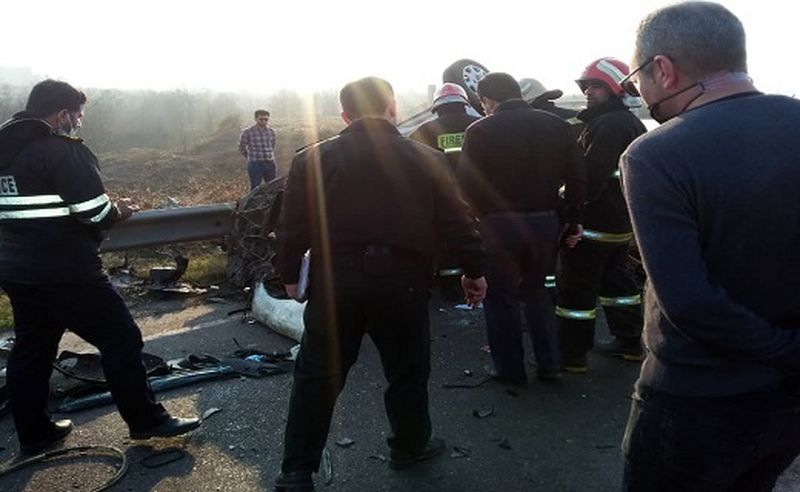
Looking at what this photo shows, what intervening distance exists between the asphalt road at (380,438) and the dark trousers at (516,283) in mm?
210

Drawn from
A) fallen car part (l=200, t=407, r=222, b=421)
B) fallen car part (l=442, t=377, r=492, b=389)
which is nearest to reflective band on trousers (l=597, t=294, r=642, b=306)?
fallen car part (l=442, t=377, r=492, b=389)

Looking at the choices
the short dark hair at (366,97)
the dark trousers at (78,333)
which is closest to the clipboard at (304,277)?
the short dark hair at (366,97)

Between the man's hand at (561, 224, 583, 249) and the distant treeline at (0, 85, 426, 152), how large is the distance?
68.7 feet

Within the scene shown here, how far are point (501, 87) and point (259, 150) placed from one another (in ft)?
32.4

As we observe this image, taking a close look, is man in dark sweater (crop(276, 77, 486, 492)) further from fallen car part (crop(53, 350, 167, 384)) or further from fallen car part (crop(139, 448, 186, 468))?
fallen car part (crop(53, 350, 167, 384))

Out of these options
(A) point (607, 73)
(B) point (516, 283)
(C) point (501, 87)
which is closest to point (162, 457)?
(B) point (516, 283)

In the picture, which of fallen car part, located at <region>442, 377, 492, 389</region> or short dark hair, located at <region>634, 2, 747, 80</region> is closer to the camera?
short dark hair, located at <region>634, 2, 747, 80</region>

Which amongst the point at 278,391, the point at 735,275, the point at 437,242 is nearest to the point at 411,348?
the point at 437,242

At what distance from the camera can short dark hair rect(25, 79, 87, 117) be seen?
362 cm

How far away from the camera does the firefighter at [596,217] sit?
181 inches

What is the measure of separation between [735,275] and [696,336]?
18 centimetres

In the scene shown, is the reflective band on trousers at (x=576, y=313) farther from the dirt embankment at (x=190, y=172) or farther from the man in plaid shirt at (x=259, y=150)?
the man in plaid shirt at (x=259, y=150)

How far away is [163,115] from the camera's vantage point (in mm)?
48062

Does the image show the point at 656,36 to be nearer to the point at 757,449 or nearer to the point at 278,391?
the point at 757,449
